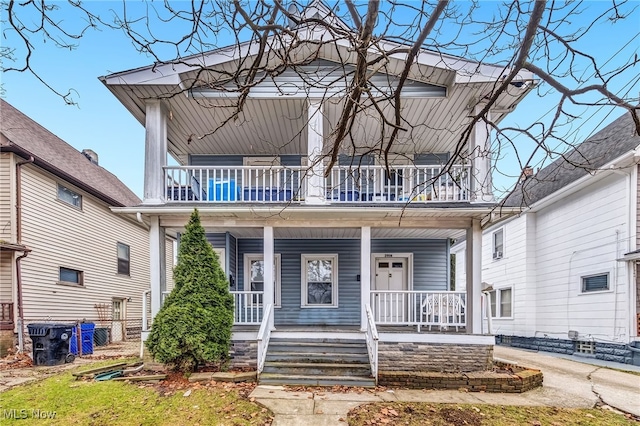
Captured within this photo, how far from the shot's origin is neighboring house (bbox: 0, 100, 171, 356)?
957 centimetres

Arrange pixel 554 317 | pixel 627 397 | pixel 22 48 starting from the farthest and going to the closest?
pixel 554 317, pixel 627 397, pixel 22 48

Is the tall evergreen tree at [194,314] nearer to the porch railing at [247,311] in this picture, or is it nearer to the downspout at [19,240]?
the porch railing at [247,311]

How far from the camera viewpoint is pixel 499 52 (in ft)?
11.8

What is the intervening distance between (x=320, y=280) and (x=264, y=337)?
135 inches

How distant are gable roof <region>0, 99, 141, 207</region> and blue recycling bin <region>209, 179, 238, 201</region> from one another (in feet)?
19.1

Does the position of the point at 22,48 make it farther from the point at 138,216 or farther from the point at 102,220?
the point at 102,220

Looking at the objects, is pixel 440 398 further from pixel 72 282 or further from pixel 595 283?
pixel 72 282

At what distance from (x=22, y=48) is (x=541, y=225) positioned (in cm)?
1393

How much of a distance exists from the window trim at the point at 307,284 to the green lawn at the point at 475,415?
490 cm

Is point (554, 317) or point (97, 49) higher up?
point (97, 49)

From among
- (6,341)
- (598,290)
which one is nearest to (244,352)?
(6,341)

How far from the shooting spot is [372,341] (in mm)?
6746

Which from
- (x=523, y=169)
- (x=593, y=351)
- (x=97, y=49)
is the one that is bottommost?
(x=593, y=351)

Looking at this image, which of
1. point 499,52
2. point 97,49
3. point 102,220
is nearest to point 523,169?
point 499,52
